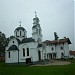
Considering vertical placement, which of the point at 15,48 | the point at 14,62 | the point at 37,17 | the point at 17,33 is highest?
the point at 37,17

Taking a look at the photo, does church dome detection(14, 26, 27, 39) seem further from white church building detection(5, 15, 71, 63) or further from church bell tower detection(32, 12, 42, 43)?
church bell tower detection(32, 12, 42, 43)

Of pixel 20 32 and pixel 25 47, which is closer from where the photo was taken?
pixel 25 47

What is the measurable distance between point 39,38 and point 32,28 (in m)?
2.84

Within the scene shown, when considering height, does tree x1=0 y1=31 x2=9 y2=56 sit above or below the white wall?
above

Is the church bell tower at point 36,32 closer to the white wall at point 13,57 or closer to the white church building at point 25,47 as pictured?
the white church building at point 25,47

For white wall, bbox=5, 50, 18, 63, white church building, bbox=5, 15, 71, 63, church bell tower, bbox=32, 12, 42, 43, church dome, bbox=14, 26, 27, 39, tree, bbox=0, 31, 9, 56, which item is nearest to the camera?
white church building, bbox=5, 15, 71, 63

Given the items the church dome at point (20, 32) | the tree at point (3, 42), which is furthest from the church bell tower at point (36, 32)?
the tree at point (3, 42)

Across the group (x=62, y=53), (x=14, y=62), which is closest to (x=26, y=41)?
(x=14, y=62)

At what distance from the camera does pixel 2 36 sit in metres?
65.8

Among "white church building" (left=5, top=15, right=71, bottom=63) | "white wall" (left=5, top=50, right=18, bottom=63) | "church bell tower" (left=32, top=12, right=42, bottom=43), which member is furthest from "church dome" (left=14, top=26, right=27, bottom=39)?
"white wall" (left=5, top=50, right=18, bottom=63)

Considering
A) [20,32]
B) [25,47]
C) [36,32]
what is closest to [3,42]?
[20,32]

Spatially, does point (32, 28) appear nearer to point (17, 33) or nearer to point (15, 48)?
point (17, 33)

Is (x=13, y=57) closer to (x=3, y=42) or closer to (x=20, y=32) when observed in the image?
(x=20, y=32)

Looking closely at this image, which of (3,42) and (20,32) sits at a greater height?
(20,32)
